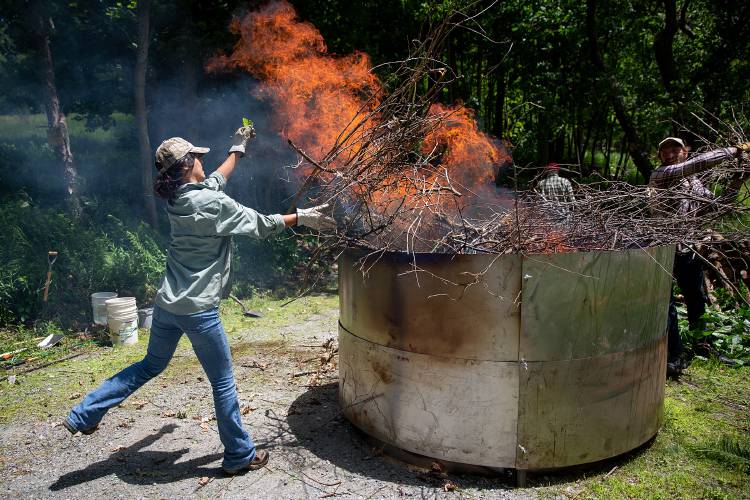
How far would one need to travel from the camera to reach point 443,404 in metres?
3.29

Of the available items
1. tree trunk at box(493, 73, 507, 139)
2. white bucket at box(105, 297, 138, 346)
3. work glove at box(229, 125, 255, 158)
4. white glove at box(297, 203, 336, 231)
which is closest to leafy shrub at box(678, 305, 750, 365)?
white glove at box(297, 203, 336, 231)

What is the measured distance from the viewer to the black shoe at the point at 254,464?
11.4 ft

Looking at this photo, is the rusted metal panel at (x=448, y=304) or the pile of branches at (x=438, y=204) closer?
the rusted metal panel at (x=448, y=304)

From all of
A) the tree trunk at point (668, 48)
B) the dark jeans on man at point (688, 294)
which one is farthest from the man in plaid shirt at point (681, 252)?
the tree trunk at point (668, 48)

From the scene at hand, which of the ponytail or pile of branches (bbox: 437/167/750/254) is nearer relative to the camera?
the ponytail

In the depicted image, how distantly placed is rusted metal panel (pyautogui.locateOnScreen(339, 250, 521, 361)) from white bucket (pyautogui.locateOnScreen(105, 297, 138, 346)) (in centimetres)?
408

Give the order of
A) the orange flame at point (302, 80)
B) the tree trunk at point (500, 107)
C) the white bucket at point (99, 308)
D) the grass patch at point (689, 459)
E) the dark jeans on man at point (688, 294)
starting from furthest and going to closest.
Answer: the tree trunk at point (500, 107) → the orange flame at point (302, 80) → the white bucket at point (99, 308) → the dark jeans on man at point (688, 294) → the grass patch at point (689, 459)

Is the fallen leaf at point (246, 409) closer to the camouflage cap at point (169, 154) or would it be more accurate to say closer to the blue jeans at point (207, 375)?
the blue jeans at point (207, 375)

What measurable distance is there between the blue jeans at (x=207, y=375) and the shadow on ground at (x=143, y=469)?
321mm

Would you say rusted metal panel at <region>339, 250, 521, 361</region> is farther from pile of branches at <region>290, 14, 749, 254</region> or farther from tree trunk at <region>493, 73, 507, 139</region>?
tree trunk at <region>493, 73, 507, 139</region>

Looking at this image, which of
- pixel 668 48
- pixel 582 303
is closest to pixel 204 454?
pixel 582 303

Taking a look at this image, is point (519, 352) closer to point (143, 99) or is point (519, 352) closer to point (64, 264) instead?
point (64, 264)

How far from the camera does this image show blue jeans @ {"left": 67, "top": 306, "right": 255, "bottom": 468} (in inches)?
131

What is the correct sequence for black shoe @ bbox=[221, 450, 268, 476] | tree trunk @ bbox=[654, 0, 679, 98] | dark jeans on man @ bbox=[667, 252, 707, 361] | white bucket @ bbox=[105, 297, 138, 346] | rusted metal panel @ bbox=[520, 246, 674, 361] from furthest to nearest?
tree trunk @ bbox=[654, 0, 679, 98]
white bucket @ bbox=[105, 297, 138, 346]
dark jeans on man @ bbox=[667, 252, 707, 361]
black shoe @ bbox=[221, 450, 268, 476]
rusted metal panel @ bbox=[520, 246, 674, 361]
